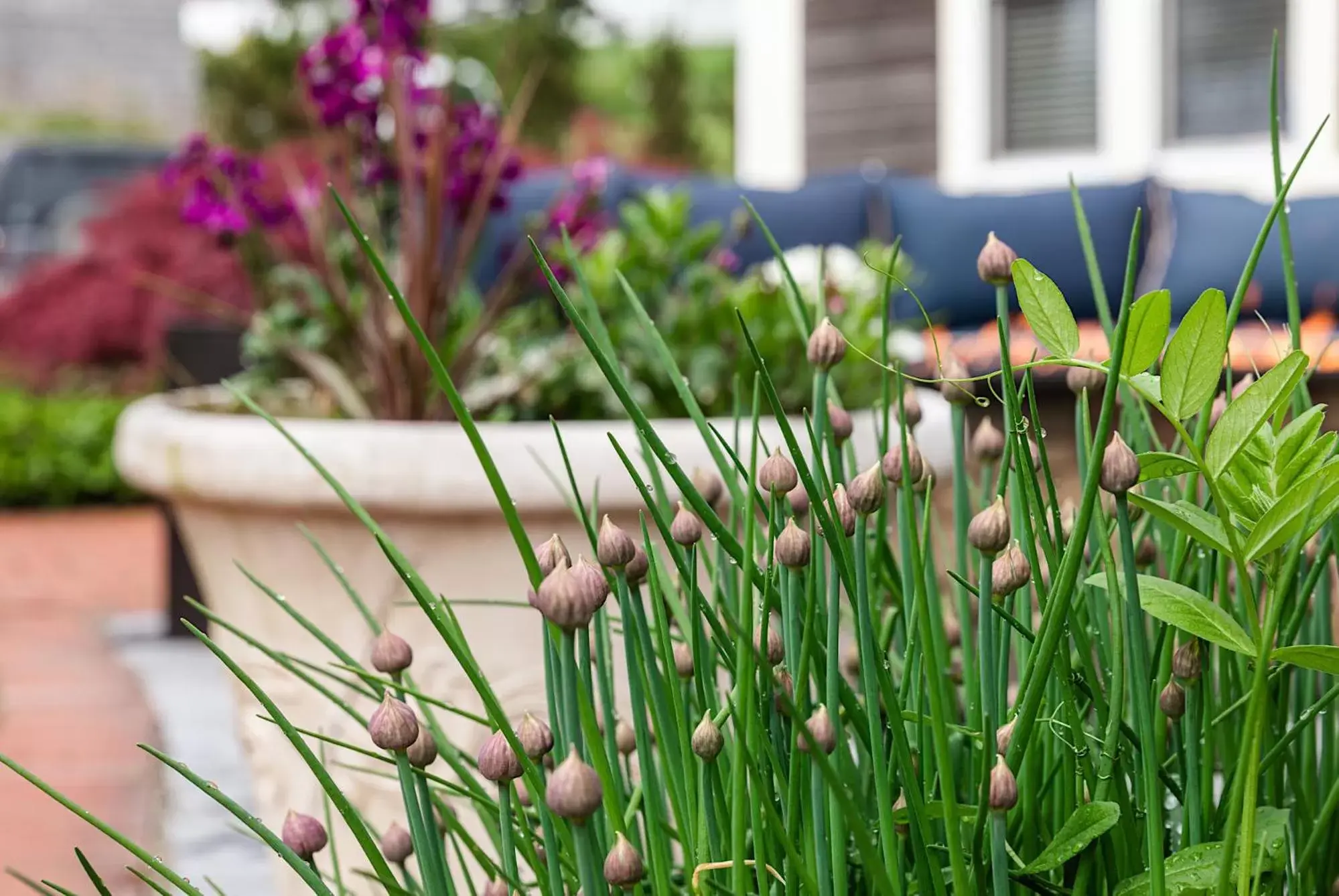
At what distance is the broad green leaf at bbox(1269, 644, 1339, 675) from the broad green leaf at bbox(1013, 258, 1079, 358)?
3.9 inches

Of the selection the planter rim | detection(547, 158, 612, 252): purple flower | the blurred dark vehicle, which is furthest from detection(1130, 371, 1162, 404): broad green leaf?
the blurred dark vehicle

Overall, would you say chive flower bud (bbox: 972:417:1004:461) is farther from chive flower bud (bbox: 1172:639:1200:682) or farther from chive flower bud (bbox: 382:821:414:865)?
chive flower bud (bbox: 382:821:414:865)

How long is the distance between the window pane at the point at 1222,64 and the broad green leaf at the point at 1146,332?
5.10 m

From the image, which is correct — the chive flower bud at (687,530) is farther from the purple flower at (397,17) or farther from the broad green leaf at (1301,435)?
the purple flower at (397,17)

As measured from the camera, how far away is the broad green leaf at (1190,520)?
13.7 inches

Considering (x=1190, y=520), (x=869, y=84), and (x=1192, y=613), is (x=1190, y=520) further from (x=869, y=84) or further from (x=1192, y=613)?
(x=869, y=84)

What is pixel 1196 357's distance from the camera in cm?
35

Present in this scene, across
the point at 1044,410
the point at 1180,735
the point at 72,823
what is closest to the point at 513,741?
the point at 1180,735

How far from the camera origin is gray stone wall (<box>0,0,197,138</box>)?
18.1 m

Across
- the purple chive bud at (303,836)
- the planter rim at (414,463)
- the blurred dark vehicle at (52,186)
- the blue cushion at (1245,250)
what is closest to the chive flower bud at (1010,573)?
the purple chive bud at (303,836)

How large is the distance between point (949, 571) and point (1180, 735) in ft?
0.39

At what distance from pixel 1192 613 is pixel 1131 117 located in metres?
5.17

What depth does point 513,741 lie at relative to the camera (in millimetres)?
369

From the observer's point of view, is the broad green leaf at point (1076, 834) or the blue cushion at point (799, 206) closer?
the broad green leaf at point (1076, 834)
